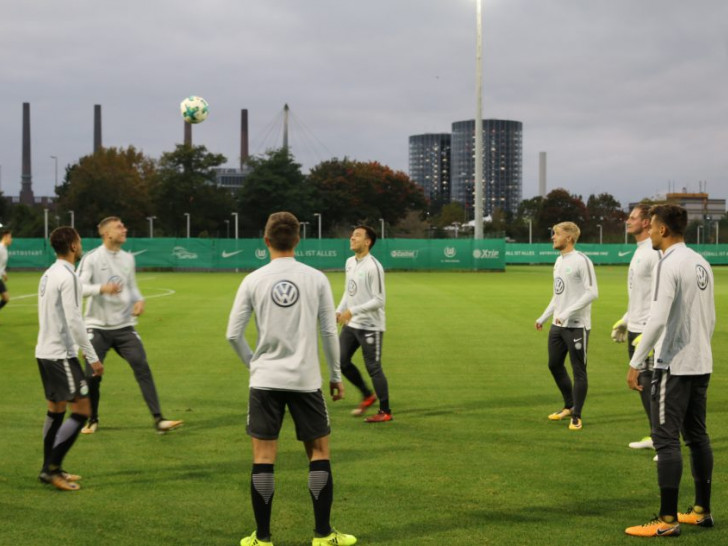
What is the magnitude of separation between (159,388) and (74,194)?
243ft

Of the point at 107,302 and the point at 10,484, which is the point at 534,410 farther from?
the point at 10,484

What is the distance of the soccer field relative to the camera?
5.21 metres

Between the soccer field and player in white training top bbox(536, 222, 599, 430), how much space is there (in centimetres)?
47

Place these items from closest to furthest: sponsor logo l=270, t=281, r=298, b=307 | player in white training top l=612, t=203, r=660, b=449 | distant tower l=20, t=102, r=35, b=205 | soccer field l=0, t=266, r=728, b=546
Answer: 1. sponsor logo l=270, t=281, r=298, b=307
2. soccer field l=0, t=266, r=728, b=546
3. player in white training top l=612, t=203, r=660, b=449
4. distant tower l=20, t=102, r=35, b=205

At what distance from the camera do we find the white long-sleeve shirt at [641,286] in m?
7.21

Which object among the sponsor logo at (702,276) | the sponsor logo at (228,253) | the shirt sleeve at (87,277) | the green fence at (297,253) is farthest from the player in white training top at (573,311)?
the sponsor logo at (228,253)

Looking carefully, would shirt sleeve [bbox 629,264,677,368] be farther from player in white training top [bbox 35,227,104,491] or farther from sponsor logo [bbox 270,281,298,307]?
player in white training top [bbox 35,227,104,491]

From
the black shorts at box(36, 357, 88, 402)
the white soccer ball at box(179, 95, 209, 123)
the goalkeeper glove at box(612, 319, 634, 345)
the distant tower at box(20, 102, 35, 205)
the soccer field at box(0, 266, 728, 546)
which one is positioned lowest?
the soccer field at box(0, 266, 728, 546)

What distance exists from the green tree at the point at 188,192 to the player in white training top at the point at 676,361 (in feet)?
247

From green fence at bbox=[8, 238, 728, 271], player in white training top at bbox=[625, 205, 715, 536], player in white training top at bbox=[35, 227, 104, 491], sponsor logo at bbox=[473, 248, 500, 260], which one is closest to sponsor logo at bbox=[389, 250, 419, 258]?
green fence at bbox=[8, 238, 728, 271]

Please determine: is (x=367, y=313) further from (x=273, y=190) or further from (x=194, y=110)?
(x=273, y=190)

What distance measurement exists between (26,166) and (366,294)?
138776 mm

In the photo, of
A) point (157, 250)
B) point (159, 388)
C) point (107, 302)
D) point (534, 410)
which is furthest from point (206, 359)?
point (157, 250)

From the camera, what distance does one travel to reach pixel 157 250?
4775 centimetres
